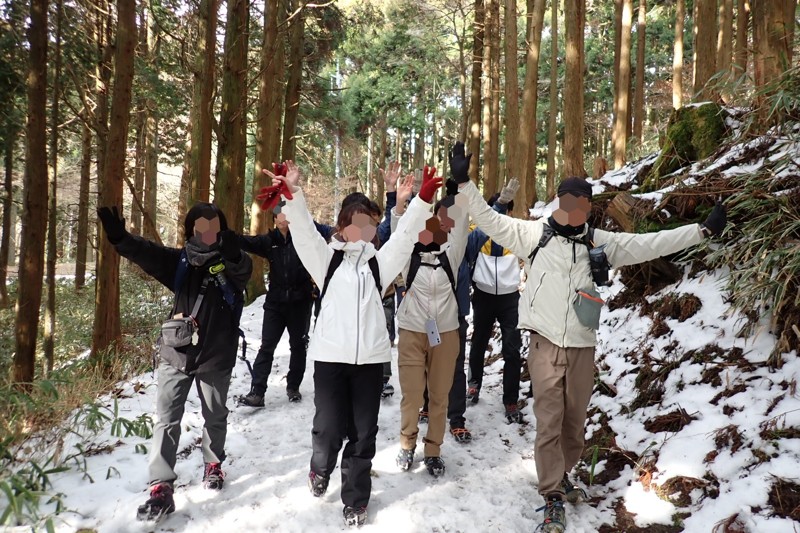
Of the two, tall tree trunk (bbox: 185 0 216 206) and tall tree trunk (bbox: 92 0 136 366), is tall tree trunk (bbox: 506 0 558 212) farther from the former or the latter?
tall tree trunk (bbox: 92 0 136 366)

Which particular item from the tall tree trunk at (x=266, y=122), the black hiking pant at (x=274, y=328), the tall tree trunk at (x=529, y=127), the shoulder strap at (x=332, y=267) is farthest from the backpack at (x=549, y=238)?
the tall tree trunk at (x=266, y=122)

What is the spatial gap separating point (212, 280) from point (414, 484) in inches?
82.7

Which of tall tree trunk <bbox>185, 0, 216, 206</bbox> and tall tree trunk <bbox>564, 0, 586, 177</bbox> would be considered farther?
tall tree trunk <bbox>564, 0, 586, 177</bbox>

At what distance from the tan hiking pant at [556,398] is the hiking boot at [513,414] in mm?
1564

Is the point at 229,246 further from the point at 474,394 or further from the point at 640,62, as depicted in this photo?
the point at 640,62

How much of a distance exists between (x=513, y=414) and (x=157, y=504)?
3.31 m

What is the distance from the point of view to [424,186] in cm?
307

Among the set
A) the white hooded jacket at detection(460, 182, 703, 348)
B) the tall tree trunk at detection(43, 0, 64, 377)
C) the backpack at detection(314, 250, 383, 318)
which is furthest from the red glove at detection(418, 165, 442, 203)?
the tall tree trunk at detection(43, 0, 64, 377)

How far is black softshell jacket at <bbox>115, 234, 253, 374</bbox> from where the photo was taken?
10.2 feet

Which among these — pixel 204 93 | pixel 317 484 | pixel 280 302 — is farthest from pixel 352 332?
pixel 204 93

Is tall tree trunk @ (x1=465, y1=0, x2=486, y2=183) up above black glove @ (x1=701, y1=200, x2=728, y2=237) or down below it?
above

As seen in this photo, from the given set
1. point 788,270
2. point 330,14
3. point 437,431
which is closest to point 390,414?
point 437,431

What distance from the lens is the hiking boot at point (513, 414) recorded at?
4914 mm

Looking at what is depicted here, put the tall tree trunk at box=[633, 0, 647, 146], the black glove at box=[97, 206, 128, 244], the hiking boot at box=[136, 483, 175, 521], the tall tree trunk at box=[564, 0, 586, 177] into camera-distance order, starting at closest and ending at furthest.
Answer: the black glove at box=[97, 206, 128, 244], the hiking boot at box=[136, 483, 175, 521], the tall tree trunk at box=[564, 0, 586, 177], the tall tree trunk at box=[633, 0, 647, 146]
